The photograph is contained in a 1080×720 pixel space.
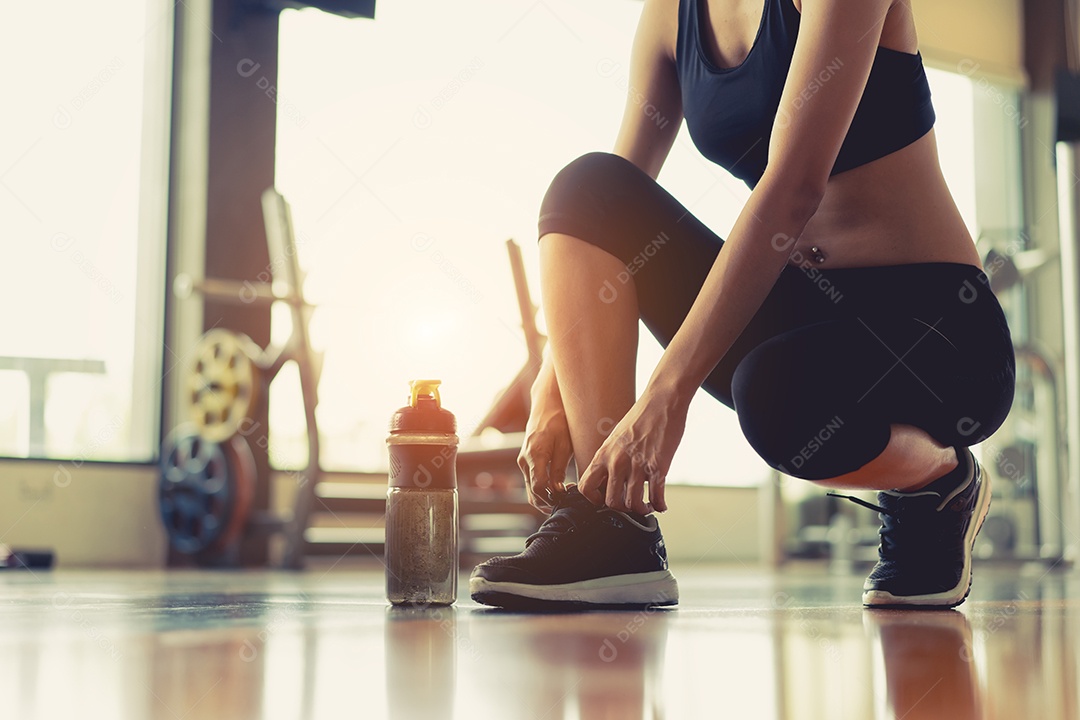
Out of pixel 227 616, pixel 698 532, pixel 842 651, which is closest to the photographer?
pixel 842 651

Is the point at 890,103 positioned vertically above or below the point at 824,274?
above

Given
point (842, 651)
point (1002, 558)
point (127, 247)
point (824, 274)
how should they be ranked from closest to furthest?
point (842, 651), point (824, 274), point (127, 247), point (1002, 558)

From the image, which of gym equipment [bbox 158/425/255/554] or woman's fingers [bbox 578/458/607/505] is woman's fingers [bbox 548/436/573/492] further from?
gym equipment [bbox 158/425/255/554]

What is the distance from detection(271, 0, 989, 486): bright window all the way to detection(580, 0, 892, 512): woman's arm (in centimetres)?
265

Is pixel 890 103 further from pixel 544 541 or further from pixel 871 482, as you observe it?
pixel 544 541

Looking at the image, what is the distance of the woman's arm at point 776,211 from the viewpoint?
1077mm

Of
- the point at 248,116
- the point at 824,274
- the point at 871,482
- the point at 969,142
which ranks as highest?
the point at 969,142

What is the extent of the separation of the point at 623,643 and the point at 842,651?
0.54 feet

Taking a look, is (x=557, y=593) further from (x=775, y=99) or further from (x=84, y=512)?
(x=84, y=512)

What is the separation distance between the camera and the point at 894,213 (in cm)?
127

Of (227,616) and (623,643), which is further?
(227,616)

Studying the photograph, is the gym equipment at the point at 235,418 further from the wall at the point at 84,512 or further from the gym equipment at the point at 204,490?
the wall at the point at 84,512

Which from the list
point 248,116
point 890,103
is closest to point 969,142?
point 248,116

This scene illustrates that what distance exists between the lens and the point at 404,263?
4004 mm
